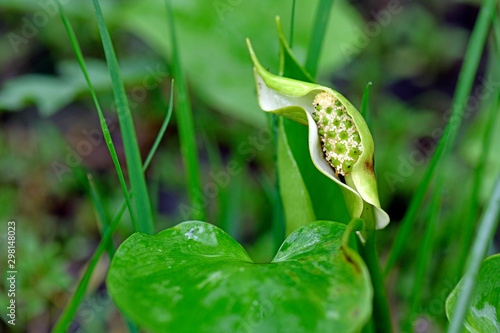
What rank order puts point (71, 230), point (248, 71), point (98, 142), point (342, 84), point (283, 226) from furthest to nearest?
point (342, 84) → point (98, 142) → point (248, 71) → point (71, 230) → point (283, 226)

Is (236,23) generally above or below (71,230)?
above

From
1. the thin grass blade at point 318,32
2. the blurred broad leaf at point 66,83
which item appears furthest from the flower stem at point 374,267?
the blurred broad leaf at point 66,83

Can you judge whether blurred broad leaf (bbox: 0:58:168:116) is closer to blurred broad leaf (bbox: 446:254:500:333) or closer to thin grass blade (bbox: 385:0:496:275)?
thin grass blade (bbox: 385:0:496:275)

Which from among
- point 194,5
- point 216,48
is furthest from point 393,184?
point 194,5

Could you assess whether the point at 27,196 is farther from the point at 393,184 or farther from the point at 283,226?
the point at 393,184

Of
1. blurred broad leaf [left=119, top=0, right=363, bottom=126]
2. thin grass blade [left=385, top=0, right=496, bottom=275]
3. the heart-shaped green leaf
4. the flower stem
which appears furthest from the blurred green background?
the heart-shaped green leaf

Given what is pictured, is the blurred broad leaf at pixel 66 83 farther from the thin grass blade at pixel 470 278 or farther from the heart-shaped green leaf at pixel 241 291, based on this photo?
the thin grass blade at pixel 470 278
